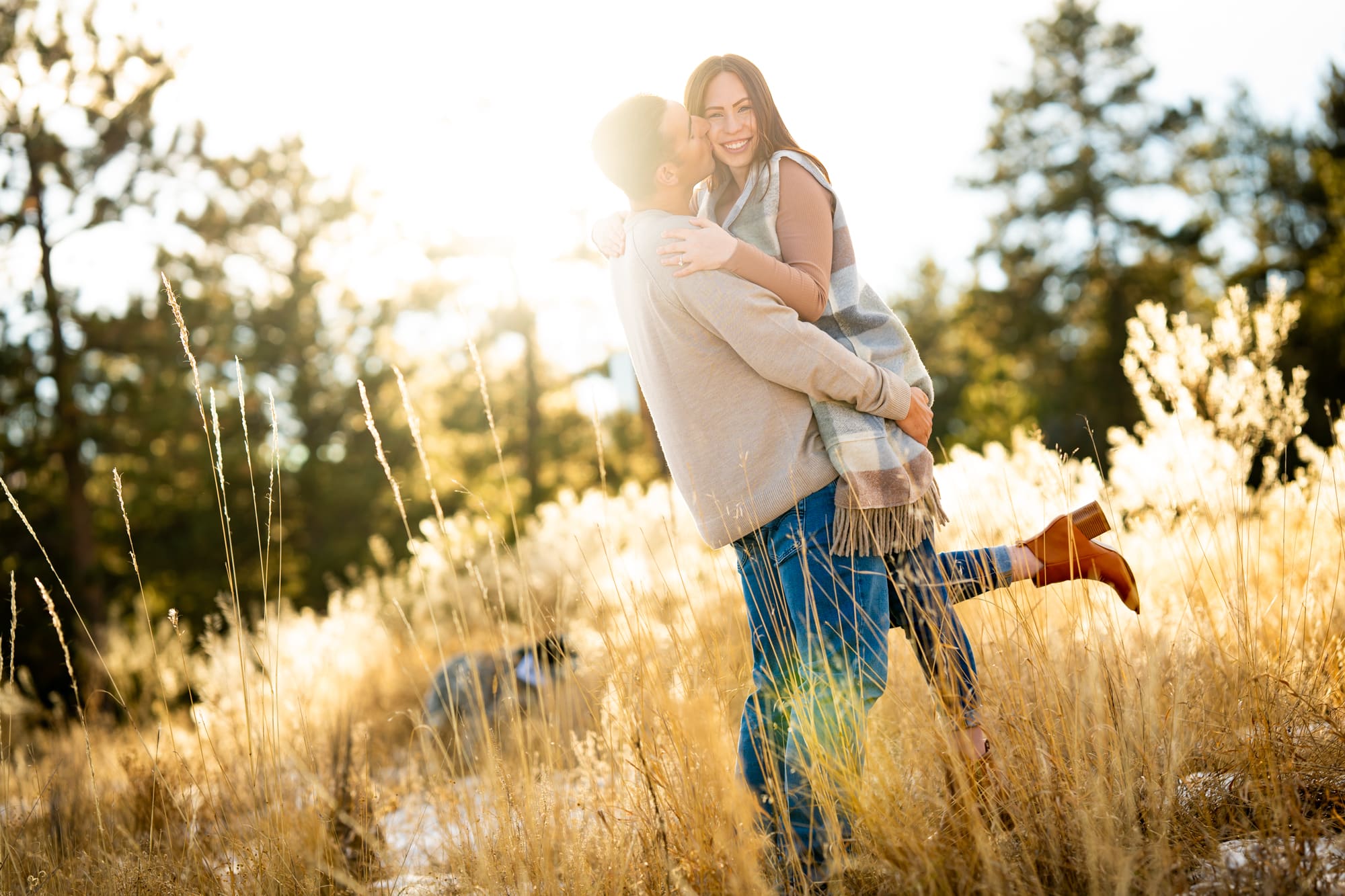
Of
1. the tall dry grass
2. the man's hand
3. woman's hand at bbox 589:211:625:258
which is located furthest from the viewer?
woman's hand at bbox 589:211:625:258

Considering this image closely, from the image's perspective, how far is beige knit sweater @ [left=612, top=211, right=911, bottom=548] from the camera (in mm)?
1790

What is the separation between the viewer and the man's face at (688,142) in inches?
75.1

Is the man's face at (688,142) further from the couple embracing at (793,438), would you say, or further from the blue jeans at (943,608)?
the blue jeans at (943,608)

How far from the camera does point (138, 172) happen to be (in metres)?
10.9

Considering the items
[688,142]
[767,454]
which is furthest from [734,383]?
[688,142]

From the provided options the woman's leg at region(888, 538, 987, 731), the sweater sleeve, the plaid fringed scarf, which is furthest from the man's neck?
the woman's leg at region(888, 538, 987, 731)

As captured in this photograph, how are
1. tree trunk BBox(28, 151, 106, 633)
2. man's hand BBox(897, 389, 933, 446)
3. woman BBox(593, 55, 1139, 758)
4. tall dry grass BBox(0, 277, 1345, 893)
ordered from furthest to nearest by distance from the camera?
1. tree trunk BBox(28, 151, 106, 633)
2. man's hand BBox(897, 389, 933, 446)
3. woman BBox(593, 55, 1139, 758)
4. tall dry grass BBox(0, 277, 1345, 893)

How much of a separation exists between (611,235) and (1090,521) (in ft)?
4.12

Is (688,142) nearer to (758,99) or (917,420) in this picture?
(758,99)

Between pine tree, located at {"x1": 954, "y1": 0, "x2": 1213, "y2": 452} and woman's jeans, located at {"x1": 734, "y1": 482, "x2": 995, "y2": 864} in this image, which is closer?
woman's jeans, located at {"x1": 734, "y1": 482, "x2": 995, "y2": 864}

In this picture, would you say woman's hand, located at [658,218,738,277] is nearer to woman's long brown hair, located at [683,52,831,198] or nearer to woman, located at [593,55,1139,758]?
woman, located at [593,55,1139,758]

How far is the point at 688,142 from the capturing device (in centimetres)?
194

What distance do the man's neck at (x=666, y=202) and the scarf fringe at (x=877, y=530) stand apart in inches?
29.0

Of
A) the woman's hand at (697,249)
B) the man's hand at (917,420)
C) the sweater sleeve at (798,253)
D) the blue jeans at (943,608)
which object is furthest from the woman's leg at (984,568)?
the woman's hand at (697,249)
